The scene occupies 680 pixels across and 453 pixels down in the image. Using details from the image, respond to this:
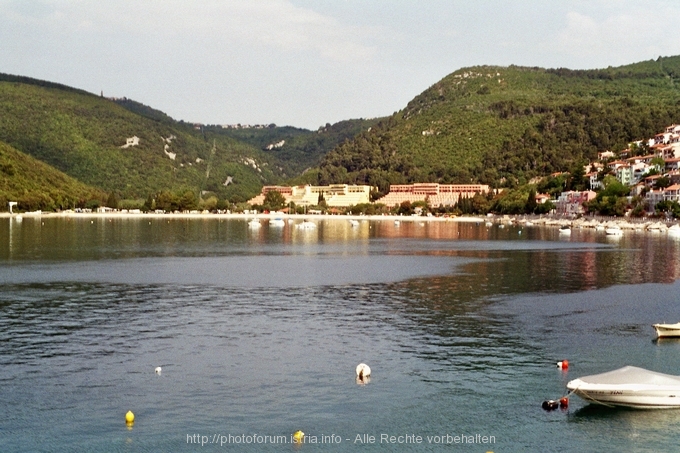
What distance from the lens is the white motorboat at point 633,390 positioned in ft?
76.9

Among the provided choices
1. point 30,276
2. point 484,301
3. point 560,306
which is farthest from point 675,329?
point 30,276

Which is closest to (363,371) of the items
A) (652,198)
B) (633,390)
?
(633,390)

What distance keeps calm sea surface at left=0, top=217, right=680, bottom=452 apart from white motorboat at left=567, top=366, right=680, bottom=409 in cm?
42

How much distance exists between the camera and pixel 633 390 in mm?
23406

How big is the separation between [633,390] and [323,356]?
11622 millimetres

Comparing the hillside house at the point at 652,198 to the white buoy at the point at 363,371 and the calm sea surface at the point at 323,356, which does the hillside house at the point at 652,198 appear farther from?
the white buoy at the point at 363,371

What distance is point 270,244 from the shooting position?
99750 millimetres

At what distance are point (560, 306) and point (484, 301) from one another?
4280 millimetres

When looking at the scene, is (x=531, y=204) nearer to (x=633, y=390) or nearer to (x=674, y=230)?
(x=674, y=230)

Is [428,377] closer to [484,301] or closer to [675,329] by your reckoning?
[675,329]

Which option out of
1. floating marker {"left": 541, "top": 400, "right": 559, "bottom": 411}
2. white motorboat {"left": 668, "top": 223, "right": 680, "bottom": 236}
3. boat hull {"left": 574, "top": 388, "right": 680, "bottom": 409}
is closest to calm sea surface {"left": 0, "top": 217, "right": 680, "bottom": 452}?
floating marker {"left": 541, "top": 400, "right": 559, "bottom": 411}

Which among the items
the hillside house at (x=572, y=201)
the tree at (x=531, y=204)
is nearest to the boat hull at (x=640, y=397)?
the hillside house at (x=572, y=201)

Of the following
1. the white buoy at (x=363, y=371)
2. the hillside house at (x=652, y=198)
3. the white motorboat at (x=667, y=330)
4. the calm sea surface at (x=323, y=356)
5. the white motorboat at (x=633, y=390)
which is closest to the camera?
the calm sea surface at (x=323, y=356)

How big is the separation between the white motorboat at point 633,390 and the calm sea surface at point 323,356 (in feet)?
1.38
